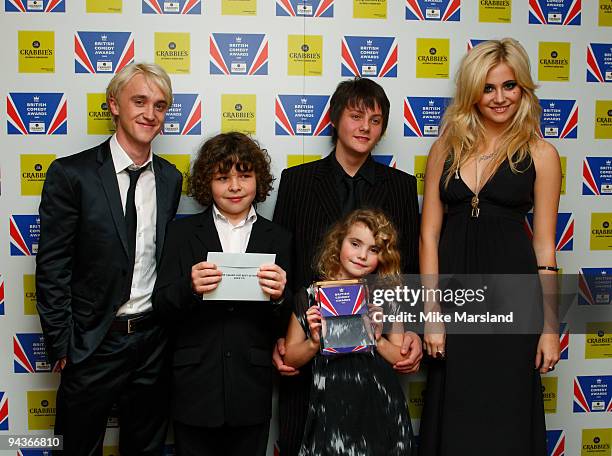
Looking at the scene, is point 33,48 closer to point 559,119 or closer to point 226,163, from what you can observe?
point 226,163

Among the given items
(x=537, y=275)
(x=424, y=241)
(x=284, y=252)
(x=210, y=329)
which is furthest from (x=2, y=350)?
(x=537, y=275)

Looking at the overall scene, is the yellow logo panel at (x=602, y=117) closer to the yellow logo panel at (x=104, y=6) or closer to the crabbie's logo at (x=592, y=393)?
the crabbie's logo at (x=592, y=393)

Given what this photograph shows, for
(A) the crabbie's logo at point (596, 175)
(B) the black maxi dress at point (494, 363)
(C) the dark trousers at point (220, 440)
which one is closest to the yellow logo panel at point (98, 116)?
(C) the dark trousers at point (220, 440)

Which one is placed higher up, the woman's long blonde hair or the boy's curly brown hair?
the woman's long blonde hair

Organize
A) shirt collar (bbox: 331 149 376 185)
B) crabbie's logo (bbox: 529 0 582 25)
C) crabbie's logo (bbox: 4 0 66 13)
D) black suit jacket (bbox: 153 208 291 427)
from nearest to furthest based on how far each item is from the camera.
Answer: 1. black suit jacket (bbox: 153 208 291 427)
2. shirt collar (bbox: 331 149 376 185)
3. crabbie's logo (bbox: 4 0 66 13)
4. crabbie's logo (bbox: 529 0 582 25)

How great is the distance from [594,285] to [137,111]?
238cm

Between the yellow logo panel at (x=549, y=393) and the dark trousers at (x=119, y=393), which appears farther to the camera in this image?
the yellow logo panel at (x=549, y=393)

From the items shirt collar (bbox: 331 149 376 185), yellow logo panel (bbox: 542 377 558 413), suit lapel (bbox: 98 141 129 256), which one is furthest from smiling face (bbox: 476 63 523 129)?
suit lapel (bbox: 98 141 129 256)

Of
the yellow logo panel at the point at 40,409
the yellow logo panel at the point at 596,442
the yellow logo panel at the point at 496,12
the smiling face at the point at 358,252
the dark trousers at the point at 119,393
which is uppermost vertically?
the yellow logo panel at the point at 496,12

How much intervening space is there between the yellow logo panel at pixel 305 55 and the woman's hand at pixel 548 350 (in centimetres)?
155

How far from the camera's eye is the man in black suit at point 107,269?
7.48ft

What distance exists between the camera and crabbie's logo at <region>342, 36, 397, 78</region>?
9.26 ft

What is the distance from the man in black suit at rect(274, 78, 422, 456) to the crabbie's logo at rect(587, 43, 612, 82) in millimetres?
1174

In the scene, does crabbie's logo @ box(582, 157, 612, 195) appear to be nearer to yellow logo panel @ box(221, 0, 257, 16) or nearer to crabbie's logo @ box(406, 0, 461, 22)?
crabbie's logo @ box(406, 0, 461, 22)
